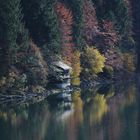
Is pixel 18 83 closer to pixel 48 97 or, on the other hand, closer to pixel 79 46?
pixel 48 97

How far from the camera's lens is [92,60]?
286ft

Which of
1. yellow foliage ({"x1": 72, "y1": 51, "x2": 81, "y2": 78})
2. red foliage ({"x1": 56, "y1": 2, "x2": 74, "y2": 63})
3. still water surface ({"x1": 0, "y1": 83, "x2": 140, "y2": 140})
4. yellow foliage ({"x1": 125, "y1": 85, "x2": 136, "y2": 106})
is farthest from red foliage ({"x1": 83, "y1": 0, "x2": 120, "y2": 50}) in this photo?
still water surface ({"x1": 0, "y1": 83, "x2": 140, "y2": 140})

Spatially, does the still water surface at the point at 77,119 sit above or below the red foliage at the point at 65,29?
below

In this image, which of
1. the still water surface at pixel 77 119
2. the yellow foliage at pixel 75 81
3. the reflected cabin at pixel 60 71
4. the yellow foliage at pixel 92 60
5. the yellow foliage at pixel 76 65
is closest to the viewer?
the still water surface at pixel 77 119

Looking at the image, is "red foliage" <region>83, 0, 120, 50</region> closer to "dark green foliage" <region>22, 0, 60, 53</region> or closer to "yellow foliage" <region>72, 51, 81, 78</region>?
"yellow foliage" <region>72, 51, 81, 78</region>

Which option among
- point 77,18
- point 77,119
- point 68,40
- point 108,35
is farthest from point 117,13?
point 77,119

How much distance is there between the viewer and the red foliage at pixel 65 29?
265 feet

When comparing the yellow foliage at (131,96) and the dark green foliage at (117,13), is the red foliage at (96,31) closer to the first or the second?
the dark green foliage at (117,13)

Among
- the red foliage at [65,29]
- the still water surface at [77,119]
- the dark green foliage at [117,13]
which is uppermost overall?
the dark green foliage at [117,13]

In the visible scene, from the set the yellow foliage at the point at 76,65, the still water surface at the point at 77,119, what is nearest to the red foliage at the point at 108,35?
the yellow foliage at the point at 76,65

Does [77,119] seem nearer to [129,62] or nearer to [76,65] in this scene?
[76,65]

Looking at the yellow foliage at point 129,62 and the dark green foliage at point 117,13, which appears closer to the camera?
the dark green foliage at point 117,13

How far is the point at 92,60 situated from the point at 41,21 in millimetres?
13672

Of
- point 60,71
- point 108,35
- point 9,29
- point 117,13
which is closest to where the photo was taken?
point 9,29
